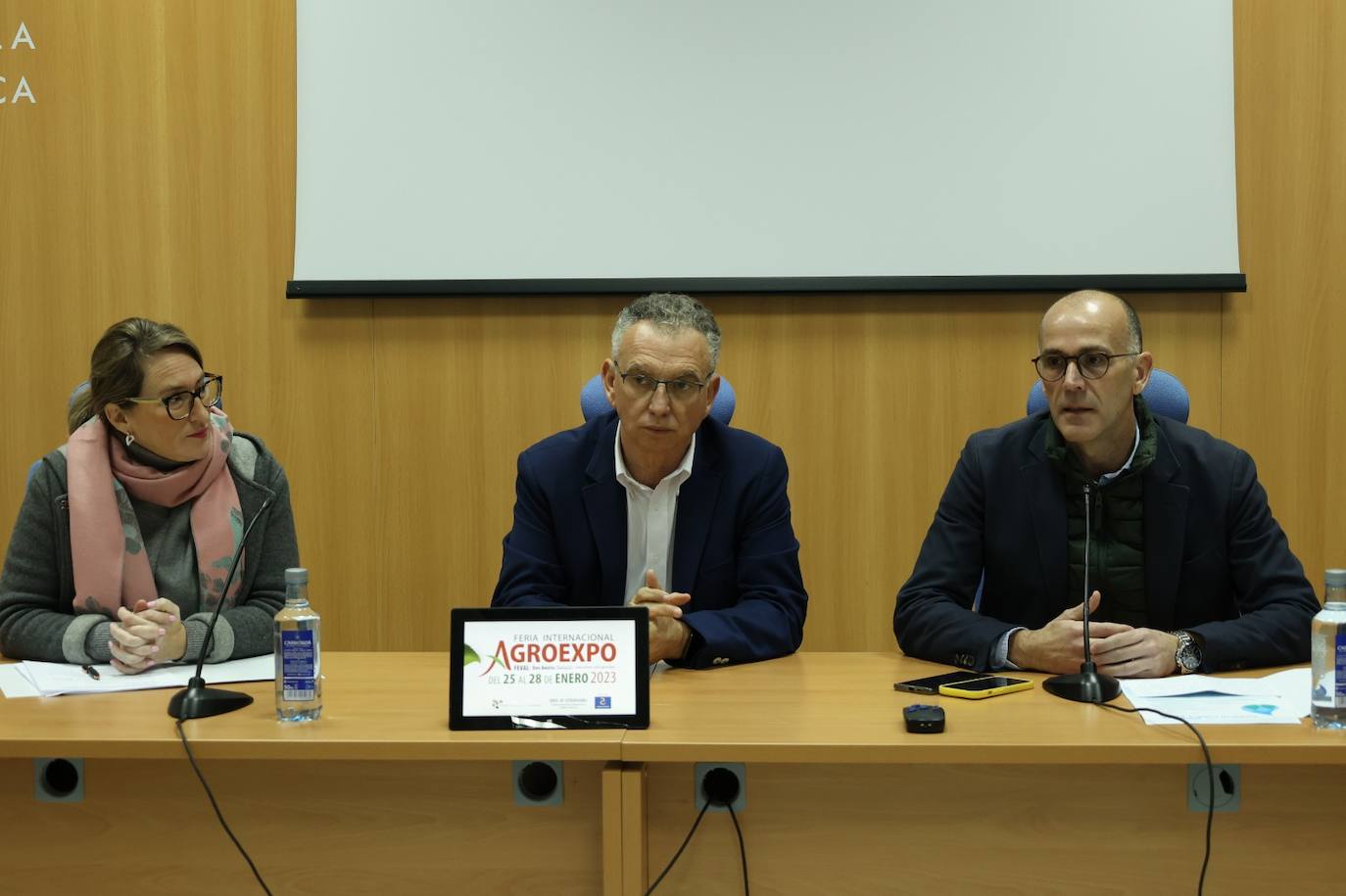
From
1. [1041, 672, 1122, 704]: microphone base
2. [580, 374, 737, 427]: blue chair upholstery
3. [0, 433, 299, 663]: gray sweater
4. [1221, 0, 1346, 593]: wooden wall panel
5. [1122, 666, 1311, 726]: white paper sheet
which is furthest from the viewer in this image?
[1221, 0, 1346, 593]: wooden wall panel

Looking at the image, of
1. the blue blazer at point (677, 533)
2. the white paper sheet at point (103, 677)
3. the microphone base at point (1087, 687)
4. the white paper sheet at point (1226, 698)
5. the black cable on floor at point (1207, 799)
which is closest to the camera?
the black cable on floor at point (1207, 799)

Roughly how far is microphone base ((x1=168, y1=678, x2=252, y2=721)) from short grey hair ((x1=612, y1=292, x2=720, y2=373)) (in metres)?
0.99

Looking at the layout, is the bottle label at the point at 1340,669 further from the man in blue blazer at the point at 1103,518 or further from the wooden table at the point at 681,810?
the man in blue blazer at the point at 1103,518

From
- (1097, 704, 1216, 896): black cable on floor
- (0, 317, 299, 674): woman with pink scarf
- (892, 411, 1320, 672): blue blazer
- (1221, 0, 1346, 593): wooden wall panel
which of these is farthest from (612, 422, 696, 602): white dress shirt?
(1221, 0, 1346, 593): wooden wall panel

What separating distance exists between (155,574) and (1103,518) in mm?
1837

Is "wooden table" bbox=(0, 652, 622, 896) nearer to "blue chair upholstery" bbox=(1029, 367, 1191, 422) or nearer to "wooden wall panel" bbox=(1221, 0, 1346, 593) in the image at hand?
"blue chair upholstery" bbox=(1029, 367, 1191, 422)

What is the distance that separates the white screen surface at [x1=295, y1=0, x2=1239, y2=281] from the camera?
3.43 meters

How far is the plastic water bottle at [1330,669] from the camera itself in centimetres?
160

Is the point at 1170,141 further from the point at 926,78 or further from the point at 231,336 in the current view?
the point at 231,336

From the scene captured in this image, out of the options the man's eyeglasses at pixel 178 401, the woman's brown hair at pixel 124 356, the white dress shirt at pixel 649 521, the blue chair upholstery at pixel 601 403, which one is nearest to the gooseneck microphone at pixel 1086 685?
the white dress shirt at pixel 649 521

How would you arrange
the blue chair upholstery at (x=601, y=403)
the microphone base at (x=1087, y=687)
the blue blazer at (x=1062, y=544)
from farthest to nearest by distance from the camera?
the blue chair upholstery at (x=601, y=403) < the blue blazer at (x=1062, y=544) < the microphone base at (x=1087, y=687)

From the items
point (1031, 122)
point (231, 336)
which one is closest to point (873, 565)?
point (1031, 122)

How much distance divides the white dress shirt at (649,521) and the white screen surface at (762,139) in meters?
1.26

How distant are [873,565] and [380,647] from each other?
1555 millimetres
